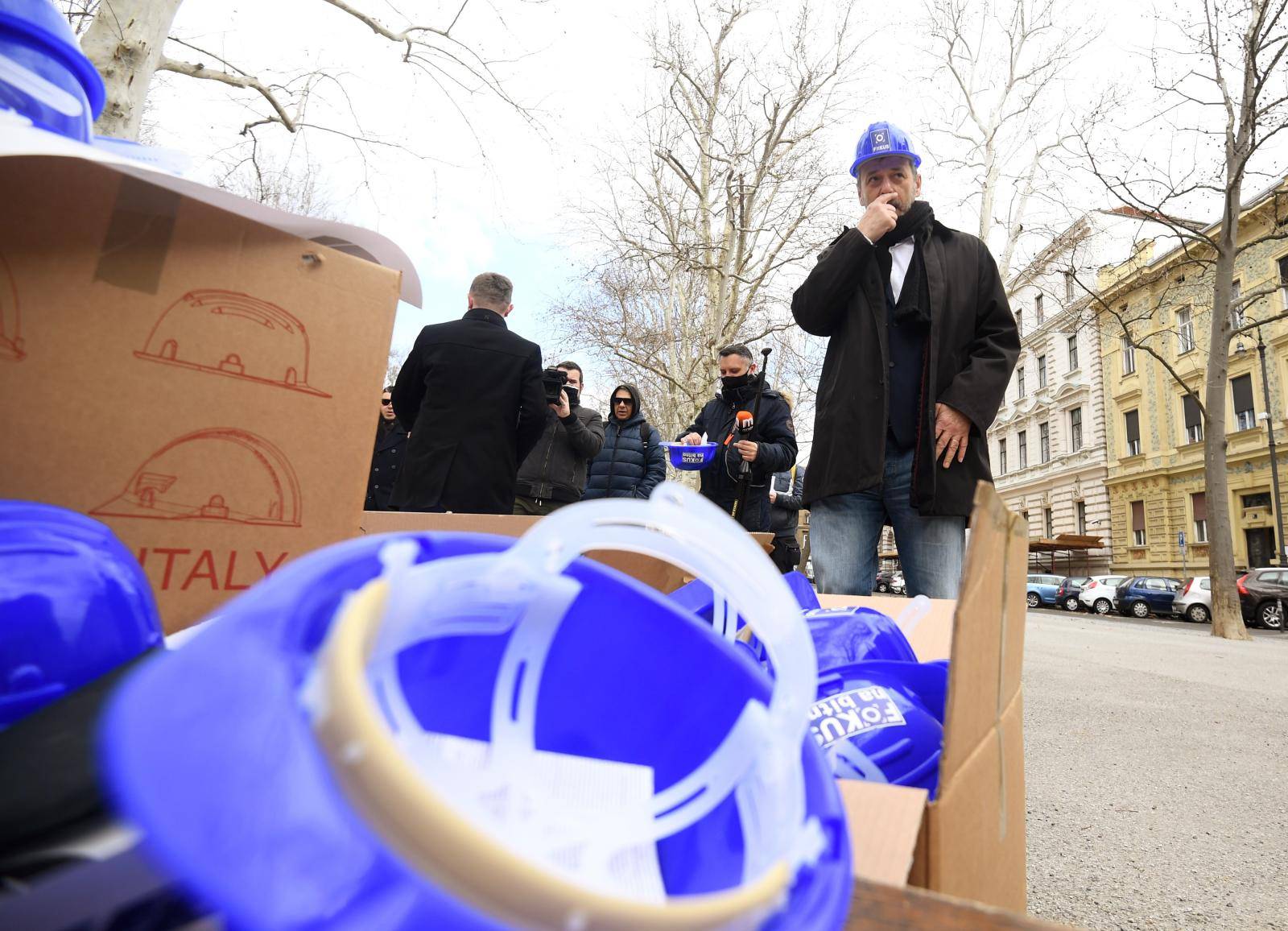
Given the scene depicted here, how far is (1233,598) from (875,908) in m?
11.6

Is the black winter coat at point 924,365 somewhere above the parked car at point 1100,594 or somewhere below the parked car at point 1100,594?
above

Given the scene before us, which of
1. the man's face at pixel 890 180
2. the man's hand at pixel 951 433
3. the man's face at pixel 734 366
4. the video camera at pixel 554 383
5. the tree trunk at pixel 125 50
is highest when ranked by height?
the tree trunk at pixel 125 50

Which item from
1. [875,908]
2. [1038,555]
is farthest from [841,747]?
[1038,555]

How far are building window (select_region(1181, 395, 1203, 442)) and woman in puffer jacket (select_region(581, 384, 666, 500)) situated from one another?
22810mm

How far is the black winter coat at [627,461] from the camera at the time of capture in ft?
15.0

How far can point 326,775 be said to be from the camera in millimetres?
303

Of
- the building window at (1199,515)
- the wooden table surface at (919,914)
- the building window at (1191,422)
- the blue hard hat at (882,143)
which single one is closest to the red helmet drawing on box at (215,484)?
the wooden table surface at (919,914)

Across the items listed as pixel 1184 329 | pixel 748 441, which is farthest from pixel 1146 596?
pixel 748 441

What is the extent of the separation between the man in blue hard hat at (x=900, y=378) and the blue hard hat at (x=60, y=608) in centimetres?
174

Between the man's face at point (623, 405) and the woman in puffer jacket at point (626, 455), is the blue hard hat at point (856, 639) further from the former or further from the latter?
the man's face at point (623, 405)

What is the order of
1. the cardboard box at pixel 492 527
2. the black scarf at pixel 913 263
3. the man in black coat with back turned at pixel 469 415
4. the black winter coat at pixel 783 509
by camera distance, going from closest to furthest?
the cardboard box at pixel 492 527 → the black scarf at pixel 913 263 → the man in black coat with back turned at pixel 469 415 → the black winter coat at pixel 783 509

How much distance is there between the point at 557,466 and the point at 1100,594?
20222mm

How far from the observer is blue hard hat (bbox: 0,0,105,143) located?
873 mm

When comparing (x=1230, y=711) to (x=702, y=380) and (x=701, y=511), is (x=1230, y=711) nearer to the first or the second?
(x=701, y=511)
